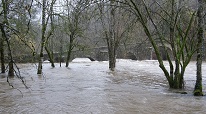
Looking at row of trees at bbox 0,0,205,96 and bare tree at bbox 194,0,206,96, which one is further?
bare tree at bbox 194,0,206,96

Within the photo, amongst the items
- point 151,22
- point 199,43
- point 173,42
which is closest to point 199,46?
point 199,43

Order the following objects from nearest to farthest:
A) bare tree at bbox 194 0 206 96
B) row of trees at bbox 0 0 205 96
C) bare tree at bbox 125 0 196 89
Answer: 1. row of trees at bbox 0 0 205 96
2. bare tree at bbox 194 0 206 96
3. bare tree at bbox 125 0 196 89

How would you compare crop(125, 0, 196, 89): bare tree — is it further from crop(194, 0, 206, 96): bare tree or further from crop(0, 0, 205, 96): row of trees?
crop(194, 0, 206, 96): bare tree

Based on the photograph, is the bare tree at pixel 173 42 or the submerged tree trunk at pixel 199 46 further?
the bare tree at pixel 173 42

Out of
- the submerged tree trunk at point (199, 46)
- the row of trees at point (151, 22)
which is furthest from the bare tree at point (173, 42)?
the submerged tree trunk at point (199, 46)

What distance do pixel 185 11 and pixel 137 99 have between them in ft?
16.1

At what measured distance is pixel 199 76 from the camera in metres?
7.70

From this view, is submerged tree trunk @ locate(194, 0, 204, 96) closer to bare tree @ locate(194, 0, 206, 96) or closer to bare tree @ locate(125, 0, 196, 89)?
bare tree @ locate(194, 0, 206, 96)

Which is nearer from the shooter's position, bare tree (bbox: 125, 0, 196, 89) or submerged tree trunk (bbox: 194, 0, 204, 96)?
submerged tree trunk (bbox: 194, 0, 204, 96)

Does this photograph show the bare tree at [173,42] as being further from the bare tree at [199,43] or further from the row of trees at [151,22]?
the bare tree at [199,43]

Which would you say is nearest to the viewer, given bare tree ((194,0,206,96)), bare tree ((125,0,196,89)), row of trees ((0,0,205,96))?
row of trees ((0,0,205,96))

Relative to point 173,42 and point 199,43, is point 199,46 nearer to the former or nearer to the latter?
point 199,43

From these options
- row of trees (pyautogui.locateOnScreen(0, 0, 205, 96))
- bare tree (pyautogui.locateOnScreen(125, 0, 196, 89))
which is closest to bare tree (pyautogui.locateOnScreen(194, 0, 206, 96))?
row of trees (pyautogui.locateOnScreen(0, 0, 205, 96))

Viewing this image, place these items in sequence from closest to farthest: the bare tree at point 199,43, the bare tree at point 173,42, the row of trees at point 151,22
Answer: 1. the row of trees at point 151,22
2. the bare tree at point 199,43
3. the bare tree at point 173,42
